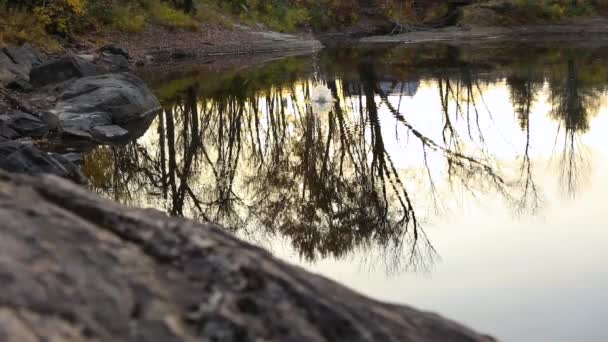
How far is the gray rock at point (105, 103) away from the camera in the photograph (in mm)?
17203

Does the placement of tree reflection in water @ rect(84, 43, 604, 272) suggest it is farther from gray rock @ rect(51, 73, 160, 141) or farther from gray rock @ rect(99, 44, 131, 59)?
gray rock @ rect(99, 44, 131, 59)

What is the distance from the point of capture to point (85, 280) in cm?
253


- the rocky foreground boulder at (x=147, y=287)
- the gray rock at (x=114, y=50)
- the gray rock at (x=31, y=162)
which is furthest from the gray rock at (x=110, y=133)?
the gray rock at (x=114, y=50)

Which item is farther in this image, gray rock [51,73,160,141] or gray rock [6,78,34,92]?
gray rock [6,78,34,92]

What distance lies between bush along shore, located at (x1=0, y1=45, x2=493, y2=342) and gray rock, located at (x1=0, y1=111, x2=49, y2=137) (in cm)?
1299

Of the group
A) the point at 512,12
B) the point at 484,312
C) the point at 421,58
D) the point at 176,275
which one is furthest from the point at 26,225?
the point at 512,12

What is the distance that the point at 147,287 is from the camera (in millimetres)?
2596

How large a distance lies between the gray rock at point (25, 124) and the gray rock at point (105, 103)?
68 centimetres

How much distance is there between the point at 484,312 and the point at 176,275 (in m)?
4.88

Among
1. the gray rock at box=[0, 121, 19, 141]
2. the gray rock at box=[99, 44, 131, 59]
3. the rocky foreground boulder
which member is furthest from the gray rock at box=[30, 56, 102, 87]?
the rocky foreground boulder

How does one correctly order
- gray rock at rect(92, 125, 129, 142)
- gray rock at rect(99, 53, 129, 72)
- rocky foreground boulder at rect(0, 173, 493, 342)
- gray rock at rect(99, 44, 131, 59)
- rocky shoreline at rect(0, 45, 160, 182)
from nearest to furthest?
rocky foreground boulder at rect(0, 173, 493, 342)
rocky shoreline at rect(0, 45, 160, 182)
gray rock at rect(92, 125, 129, 142)
gray rock at rect(99, 53, 129, 72)
gray rock at rect(99, 44, 131, 59)

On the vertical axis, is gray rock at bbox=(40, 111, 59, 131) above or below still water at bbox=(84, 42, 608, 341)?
above

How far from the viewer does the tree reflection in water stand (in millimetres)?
10211

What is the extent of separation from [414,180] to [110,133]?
765 centimetres
